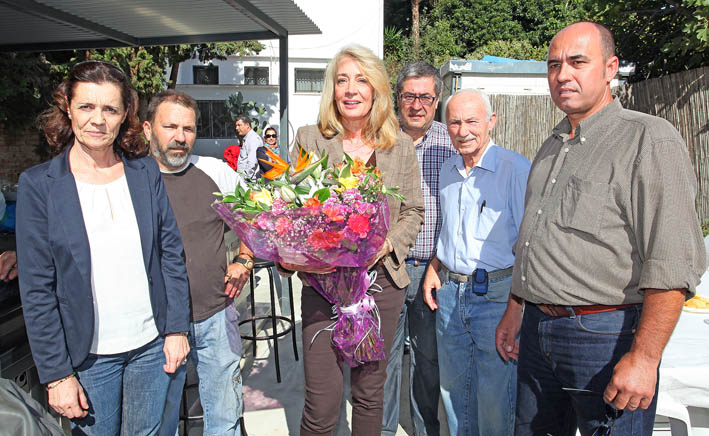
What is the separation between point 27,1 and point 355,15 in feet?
44.8

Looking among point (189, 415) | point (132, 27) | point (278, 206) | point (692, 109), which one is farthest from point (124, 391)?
point (692, 109)

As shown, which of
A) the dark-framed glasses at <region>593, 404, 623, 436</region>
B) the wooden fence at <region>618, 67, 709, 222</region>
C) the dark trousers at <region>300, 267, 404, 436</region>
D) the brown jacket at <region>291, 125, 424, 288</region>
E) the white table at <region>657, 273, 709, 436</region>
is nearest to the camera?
the dark-framed glasses at <region>593, 404, 623, 436</region>

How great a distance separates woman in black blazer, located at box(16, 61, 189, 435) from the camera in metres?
1.69

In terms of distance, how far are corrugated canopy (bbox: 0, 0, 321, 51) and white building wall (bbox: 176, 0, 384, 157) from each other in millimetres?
9757

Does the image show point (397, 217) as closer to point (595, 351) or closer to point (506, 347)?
point (506, 347)

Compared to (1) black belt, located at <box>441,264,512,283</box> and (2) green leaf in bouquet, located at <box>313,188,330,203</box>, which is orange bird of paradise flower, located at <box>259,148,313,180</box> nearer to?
(2) green leaf in bouquet, located at <box>313,188,330,203</box>

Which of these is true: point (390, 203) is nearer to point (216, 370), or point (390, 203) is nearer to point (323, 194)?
point (323, 194)

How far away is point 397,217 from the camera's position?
240cm

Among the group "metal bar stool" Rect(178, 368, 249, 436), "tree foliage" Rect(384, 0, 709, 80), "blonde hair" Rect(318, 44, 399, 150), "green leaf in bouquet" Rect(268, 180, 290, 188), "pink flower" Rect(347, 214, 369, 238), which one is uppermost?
"tree foliage" Rect(384, 0, 709, 80)

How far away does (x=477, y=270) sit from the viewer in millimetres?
2357

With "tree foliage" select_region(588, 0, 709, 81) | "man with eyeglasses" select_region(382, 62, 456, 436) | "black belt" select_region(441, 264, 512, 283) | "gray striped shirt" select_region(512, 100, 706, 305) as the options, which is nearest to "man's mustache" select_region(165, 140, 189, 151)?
"man with eyeglasses" select_region(382, 62, 456, 436)

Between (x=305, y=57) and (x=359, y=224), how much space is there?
16.4m

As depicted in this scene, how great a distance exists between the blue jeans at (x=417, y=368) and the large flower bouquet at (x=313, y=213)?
764 millimetres

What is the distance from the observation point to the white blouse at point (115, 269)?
5.90 ft
